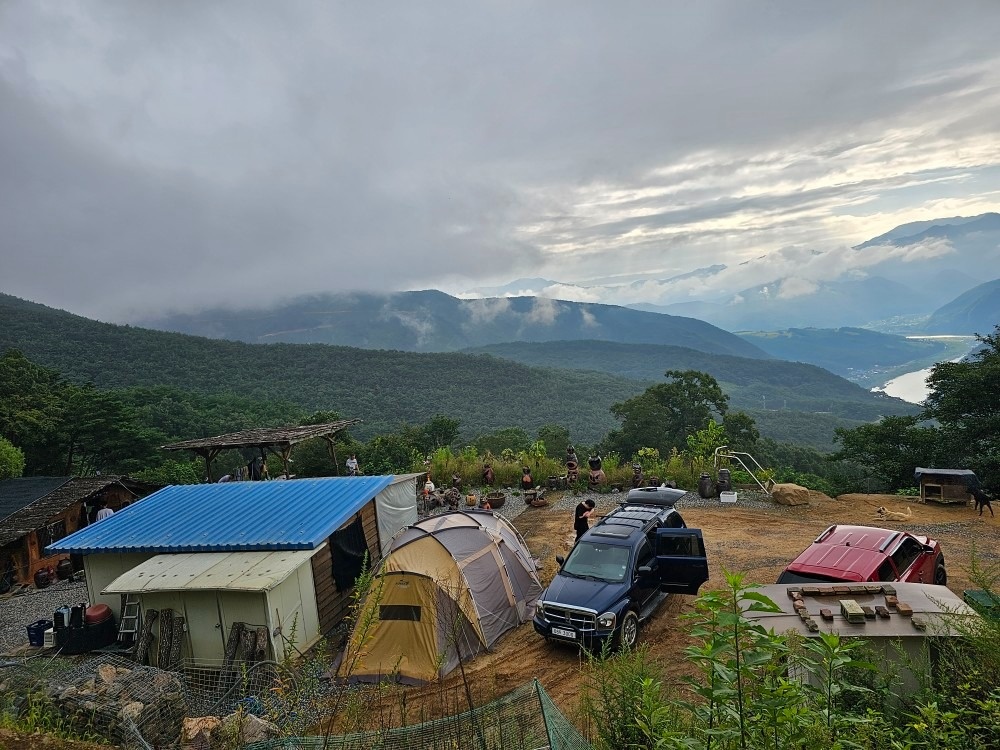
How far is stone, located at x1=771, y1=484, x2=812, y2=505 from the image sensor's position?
1516 cm

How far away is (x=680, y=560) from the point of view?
8.50 metres

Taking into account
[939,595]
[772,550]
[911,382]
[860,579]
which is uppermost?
[939,595]

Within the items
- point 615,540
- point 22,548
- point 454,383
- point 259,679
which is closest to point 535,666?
point 615,540

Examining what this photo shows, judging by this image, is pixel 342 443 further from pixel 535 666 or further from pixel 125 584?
pixel 535 666

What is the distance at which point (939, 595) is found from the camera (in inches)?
226

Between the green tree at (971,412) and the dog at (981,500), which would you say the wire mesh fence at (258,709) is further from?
the green tree at (971,412)

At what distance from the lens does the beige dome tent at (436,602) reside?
7.83 metres

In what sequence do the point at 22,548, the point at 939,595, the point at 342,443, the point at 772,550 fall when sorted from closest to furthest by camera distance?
the point at 939,595 < the point at 772,550 < the point at 22,548 < the point at 342,443

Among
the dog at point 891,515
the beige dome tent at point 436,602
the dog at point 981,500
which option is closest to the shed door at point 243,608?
the beige dome tent at point 436,602

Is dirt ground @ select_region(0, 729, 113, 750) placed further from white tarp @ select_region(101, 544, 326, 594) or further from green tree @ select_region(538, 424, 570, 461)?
green tree @ select_region(538, 424, 570, 461)

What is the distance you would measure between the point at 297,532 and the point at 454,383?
71.6 meters

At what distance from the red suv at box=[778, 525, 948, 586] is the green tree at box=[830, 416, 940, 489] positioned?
12.3 meters

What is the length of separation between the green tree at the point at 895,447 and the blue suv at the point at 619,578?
46.0ft

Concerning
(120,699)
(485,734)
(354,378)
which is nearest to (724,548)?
(485,734)
